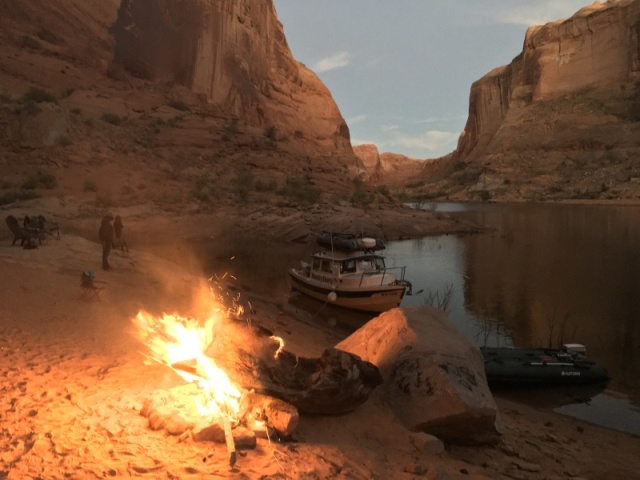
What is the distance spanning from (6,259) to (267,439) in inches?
450

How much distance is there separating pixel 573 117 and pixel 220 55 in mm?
70148

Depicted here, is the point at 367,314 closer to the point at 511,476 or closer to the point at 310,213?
the point at 511,476

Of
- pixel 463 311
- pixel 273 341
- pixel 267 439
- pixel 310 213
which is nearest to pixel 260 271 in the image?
pixel 463 311

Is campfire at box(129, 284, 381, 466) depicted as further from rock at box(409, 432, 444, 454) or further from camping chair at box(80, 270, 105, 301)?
camping chair at box(80, 270, 105, 301)

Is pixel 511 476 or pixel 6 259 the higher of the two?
pixel 6 259

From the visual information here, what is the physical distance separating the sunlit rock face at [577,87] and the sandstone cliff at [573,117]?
177 mm

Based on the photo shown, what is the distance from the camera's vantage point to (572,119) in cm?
9338

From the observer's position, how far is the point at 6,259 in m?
13.0

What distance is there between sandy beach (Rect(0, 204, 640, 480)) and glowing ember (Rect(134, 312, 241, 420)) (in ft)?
1.45

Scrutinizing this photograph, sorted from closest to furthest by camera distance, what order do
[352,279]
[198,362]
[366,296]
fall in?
[198,362], [366,296], [352,279]

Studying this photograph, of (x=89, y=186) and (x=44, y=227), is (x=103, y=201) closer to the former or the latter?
(x=89, y=186)

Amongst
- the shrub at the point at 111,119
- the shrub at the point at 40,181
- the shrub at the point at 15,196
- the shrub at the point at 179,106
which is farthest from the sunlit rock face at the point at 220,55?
the shrub at the point at 15,196

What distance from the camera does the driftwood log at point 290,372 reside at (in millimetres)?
5598

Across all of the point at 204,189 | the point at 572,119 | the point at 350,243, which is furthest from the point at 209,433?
the point at 572,119
